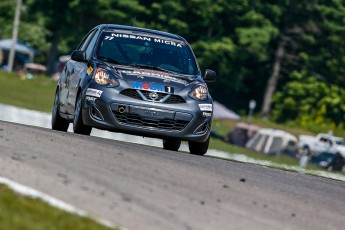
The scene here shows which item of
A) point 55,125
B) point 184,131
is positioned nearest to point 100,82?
point 184,131

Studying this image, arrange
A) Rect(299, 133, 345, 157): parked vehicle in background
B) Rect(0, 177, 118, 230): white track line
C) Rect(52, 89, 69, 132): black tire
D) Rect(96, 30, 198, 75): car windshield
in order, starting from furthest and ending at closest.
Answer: Rect(299, 133, 345, 157): parked vehicle in background, Rect(52, 89, 69, 132): black tire, Rect(96, 30, 198, 75): car windshield, Rect(0, 177, 118, 230): white track line

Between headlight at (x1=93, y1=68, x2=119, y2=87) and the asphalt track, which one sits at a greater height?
the asphalt track

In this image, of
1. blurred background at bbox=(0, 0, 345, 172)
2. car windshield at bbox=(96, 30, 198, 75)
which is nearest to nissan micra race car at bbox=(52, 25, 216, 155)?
car windshield at bbox=(96, 30, 198, 75)

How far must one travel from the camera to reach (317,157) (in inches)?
1554

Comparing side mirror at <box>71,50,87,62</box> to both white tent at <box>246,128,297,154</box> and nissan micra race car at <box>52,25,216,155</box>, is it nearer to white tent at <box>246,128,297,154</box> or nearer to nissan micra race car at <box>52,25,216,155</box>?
nissan micra race car at <box>52,25,216,155</box>

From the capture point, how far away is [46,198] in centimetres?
791

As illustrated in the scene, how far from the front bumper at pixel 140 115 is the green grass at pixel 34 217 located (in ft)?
20.5

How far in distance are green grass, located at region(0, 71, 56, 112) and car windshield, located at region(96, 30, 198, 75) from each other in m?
28.4

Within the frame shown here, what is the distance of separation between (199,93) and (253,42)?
59.1 metres

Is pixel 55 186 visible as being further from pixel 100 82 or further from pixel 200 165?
pixel 100 82

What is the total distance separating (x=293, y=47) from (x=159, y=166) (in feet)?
226

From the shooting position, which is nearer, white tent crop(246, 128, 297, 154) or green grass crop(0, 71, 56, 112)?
white tent crop(246, 128, 297, 154)

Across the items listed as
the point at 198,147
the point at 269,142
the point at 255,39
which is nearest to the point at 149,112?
the point at 198,147

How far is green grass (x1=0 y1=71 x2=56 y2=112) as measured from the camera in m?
46.4
